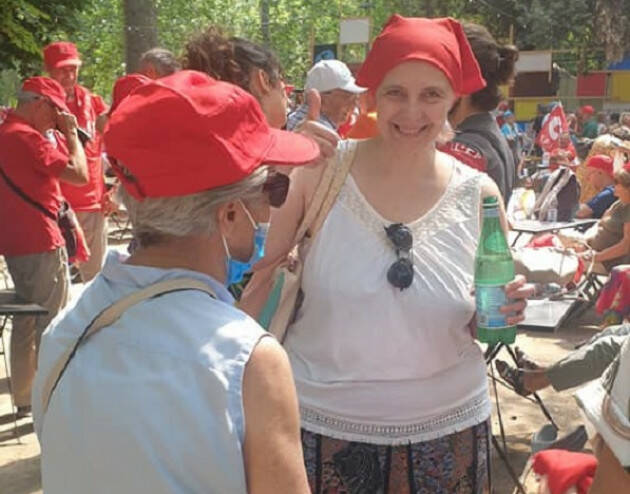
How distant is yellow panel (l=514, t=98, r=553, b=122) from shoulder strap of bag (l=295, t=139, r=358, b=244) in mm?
30204

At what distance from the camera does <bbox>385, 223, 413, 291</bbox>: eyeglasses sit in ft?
7.47

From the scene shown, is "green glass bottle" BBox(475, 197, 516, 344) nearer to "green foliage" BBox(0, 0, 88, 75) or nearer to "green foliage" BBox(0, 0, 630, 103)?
"green foliage" BBox(0, 0, 88, 75)

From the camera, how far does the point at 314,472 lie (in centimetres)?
233

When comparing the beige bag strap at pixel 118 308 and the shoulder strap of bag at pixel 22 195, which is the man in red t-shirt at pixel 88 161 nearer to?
the shoulder strap of bag at pixel 22 195

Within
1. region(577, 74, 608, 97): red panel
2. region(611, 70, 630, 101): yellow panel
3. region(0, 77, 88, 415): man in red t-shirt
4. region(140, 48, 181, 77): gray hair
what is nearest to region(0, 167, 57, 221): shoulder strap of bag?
region(0, 77, 88, 415): man in red t-shirt

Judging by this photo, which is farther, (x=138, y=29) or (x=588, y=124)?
(x=588, y=124)

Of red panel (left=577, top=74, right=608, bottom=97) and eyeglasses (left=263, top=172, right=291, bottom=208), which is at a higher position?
eyeglasses (left=263, top=172, right=291, bottom=208)

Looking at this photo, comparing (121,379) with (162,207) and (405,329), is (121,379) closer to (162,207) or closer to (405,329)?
(162,207)

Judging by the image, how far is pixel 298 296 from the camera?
7.98 feet

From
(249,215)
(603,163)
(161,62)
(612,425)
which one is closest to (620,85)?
(603,163)

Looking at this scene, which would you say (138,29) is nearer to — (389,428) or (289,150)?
(389,428)

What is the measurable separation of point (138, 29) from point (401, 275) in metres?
9.45

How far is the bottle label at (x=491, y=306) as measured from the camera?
2287 mm

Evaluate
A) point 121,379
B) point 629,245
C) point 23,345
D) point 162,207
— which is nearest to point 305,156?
point 162,207
